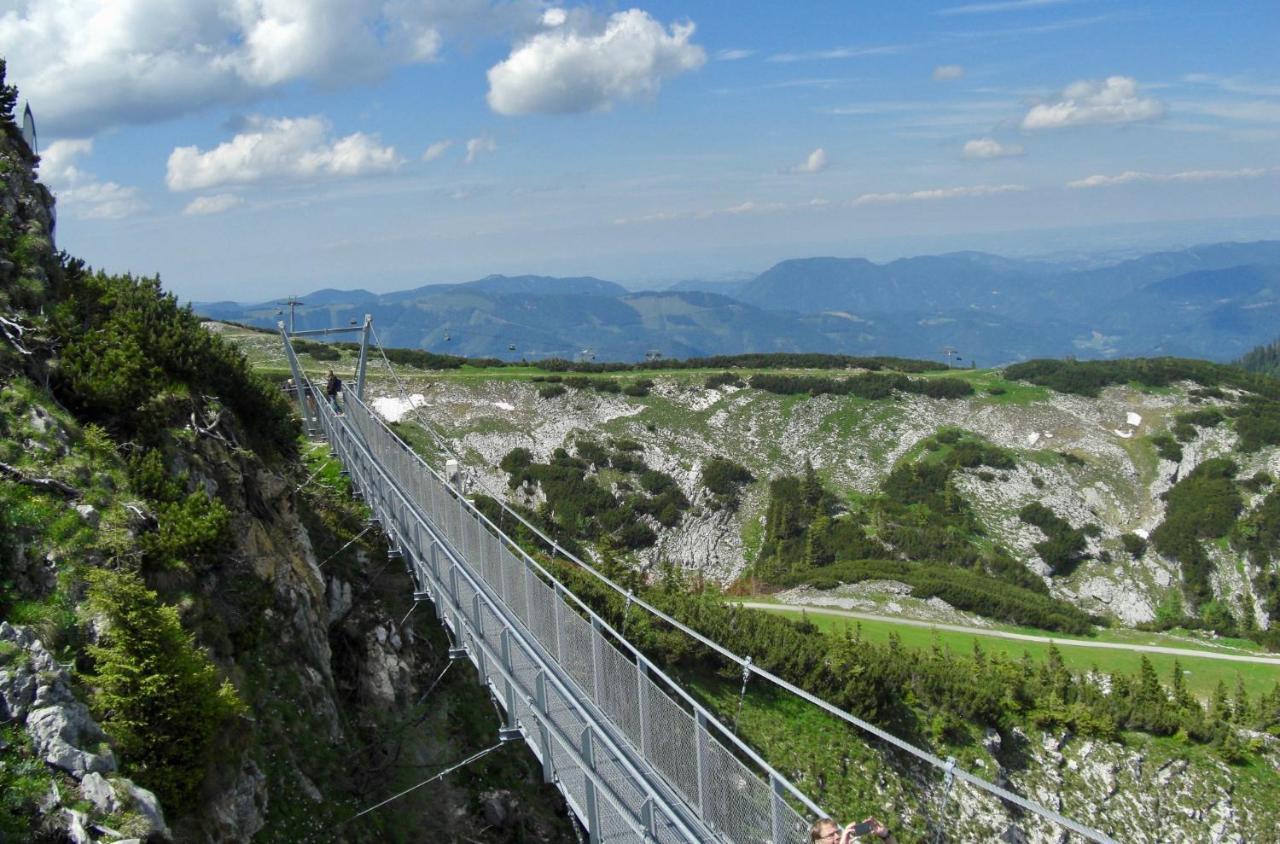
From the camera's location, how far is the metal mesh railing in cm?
973

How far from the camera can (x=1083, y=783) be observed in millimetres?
28406

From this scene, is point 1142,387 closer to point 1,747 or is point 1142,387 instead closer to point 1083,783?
point 1083,783

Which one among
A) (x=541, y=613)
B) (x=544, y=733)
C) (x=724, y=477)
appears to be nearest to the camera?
(x=544, y=733)

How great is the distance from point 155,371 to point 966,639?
3660 cm

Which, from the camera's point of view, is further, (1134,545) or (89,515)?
(1134,545)

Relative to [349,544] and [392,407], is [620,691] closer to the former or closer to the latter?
[349,544]

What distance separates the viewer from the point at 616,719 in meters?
12.5

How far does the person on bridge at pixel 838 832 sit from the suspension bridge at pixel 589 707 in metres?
0.32

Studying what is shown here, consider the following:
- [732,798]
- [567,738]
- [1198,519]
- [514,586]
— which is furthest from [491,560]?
[1198,519]

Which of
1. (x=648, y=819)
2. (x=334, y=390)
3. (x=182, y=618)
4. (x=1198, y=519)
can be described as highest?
(x=334, y=390)

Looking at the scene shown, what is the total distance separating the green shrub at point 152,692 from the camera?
9.29 meters

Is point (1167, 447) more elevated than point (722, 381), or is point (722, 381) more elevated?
point (722, 381)

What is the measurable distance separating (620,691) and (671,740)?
1.44 m

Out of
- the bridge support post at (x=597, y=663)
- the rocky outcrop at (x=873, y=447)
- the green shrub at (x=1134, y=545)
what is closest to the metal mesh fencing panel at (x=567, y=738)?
the bridge support post at (x=597, y=663)
